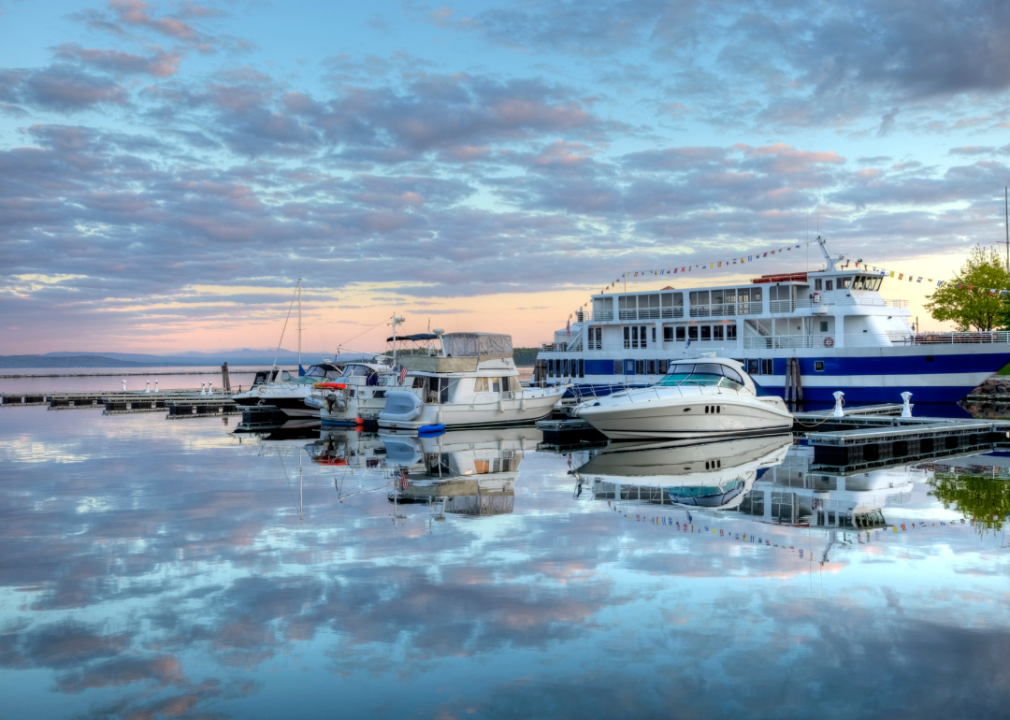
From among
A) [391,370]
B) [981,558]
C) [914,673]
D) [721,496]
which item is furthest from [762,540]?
[391,370]

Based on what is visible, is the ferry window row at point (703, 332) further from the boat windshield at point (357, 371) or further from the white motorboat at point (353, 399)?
the boat windshield at point (357, 371)

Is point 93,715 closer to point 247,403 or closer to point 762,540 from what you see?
point 762,540

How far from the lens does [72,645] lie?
318 inches

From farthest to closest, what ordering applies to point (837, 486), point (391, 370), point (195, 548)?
point (391, 370) < point (837, 486) < point (195, 548)

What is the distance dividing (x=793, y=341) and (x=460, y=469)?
26.7 metres

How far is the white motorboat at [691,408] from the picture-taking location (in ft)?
81.0

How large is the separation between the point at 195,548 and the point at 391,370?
81.8 ft

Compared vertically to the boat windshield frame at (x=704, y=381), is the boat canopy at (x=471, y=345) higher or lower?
higher

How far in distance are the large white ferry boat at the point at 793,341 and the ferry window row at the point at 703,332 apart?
5cm

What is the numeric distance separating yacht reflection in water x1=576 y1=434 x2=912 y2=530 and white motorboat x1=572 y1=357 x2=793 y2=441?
120cm

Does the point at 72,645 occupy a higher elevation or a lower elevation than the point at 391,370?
lower

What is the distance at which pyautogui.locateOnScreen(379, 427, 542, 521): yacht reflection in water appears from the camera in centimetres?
1559

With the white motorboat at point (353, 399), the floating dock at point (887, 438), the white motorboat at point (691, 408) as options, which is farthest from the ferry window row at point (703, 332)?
the white motorboat at point (353, 399)

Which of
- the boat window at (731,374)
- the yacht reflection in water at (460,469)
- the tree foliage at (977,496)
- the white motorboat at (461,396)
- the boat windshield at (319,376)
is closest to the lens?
the tree foliage at (977,496)
